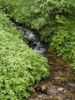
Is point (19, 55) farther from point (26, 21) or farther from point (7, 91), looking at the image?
point (26, 21)

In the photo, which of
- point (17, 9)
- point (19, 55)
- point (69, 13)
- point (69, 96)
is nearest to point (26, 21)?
point (17, 9)

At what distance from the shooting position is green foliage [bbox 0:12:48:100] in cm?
923

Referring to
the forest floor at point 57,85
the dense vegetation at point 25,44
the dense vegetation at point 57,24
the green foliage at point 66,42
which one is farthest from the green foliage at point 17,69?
the dense vegetation at point 57,24

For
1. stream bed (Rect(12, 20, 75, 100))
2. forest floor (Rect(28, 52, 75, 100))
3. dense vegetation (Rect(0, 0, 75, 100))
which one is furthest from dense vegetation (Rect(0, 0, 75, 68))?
forest floor (Rect(28, 52, 75, 100))

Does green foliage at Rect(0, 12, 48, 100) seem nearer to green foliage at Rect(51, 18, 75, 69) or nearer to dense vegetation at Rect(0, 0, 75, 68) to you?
green foliage at Rect(51, 18, 75, 69)

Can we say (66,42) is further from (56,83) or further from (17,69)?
(17,69)

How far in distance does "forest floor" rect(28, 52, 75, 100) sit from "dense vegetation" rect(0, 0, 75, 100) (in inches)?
14.0

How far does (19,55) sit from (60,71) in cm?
200

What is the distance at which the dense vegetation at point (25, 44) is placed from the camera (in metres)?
9.68

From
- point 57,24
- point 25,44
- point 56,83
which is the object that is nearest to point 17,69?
point 56,83

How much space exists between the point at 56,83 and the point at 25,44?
3437mm

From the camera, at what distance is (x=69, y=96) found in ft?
32.3

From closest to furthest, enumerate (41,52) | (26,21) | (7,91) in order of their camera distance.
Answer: (7,91), (41,52), (26,21)

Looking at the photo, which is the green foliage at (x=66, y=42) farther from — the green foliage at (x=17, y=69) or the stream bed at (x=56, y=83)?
the green foliage at (x=17, y=69)
